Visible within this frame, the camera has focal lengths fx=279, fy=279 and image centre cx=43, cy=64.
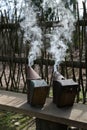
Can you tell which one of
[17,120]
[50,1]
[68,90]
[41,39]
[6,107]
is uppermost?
[50,1]

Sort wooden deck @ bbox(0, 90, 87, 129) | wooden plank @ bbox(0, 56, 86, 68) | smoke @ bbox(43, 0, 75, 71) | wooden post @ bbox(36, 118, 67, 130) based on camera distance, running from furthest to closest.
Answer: smoke @ bbox(43, 0, 75, 71), wooden plank @ bbox(0, 56, 86, 68), wooden post @ bbox(36, 118, 67, 130), wooden deck @ bbox(0, 90, 87, 129)

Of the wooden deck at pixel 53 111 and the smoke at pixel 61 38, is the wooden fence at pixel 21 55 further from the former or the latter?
the wooden deck at pixel 53 111

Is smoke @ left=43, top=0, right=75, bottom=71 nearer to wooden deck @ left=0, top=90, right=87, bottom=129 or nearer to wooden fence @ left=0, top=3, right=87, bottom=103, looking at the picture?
wooden fence @ left=0, top=3, right=87, bottom=103

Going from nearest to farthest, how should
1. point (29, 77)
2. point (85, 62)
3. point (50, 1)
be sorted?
1. point (29, 77)
2. point (85, 62)
3. point (50, 1)

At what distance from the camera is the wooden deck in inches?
91.1

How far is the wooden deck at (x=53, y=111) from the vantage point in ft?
7.59

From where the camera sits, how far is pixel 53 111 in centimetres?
247

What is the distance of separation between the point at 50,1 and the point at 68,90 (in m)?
6.47

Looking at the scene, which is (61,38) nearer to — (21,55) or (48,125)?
(21,55)

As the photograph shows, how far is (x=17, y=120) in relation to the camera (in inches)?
139

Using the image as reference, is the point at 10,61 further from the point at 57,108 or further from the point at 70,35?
the point at 57,108

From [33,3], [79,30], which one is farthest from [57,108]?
[33,3]

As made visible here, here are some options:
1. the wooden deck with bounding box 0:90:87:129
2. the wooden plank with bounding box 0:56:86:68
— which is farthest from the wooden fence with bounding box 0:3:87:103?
the wooden deck with bounding box 0:90:87:129

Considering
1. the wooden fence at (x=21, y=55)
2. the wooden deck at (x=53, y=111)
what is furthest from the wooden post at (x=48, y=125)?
the wooden fence at (x=21, y=55)
